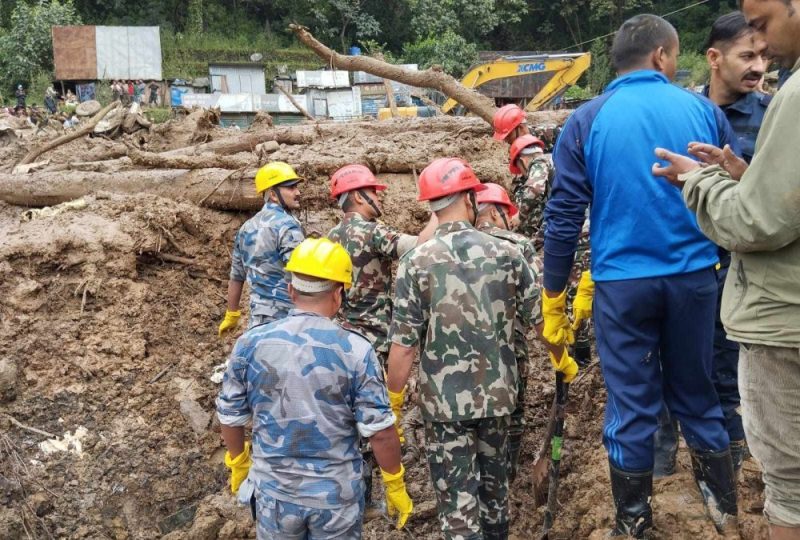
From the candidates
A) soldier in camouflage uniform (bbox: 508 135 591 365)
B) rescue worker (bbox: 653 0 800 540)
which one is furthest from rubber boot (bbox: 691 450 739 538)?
soldier in camouflage uniform (bbox: 508 135 591 365)

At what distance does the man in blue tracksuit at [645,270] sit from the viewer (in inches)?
114

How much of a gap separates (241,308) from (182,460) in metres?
2.01

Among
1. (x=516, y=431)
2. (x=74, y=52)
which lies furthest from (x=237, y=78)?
(x=516, y=431)

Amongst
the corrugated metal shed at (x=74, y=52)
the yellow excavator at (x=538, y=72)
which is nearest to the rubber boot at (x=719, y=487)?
the yellow excavator at (x=538, y=72)

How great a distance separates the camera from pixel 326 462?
9.64 feet

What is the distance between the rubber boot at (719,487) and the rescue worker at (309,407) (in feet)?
4.55

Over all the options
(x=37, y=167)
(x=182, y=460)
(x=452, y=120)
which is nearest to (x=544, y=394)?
(x=182, y=460)

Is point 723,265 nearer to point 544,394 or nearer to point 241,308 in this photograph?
point 544,394

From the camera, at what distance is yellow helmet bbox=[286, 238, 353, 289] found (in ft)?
9.73

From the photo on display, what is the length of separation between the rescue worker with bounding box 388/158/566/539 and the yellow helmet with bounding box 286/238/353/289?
44 cm

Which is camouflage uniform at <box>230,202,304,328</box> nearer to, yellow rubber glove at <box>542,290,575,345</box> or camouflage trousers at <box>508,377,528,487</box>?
camouflage trousers at <box>508,377,528,487</box>

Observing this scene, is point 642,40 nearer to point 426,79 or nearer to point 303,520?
point 303,520

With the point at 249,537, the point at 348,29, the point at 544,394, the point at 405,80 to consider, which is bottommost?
the point at 249,537

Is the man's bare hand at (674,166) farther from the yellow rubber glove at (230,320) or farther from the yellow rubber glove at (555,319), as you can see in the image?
the yellow rubber glove at (230,320)
